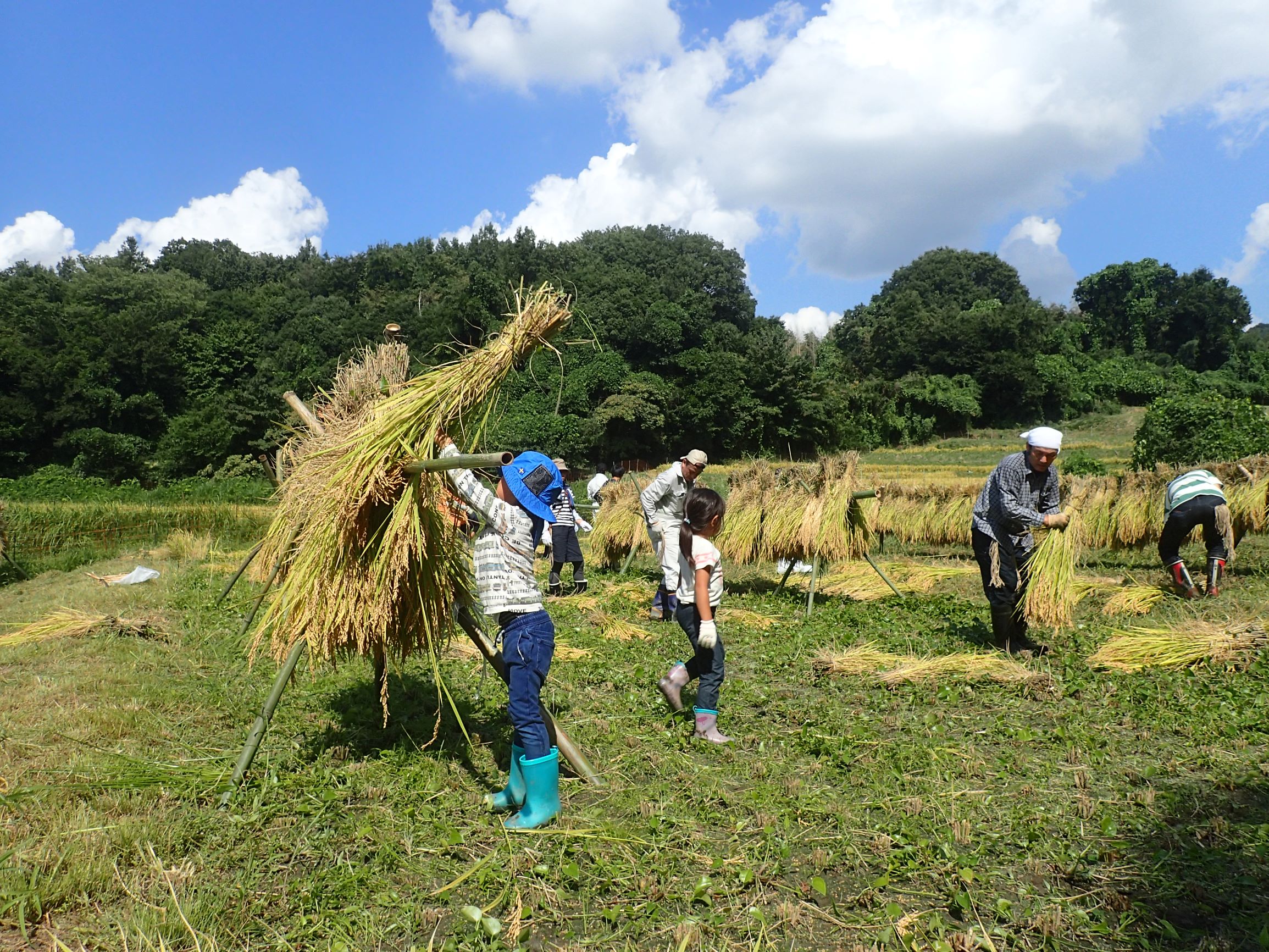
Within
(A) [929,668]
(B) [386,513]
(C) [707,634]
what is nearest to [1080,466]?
(A) [929,668]

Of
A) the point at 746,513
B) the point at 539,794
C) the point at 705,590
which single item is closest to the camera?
Answer: the point at 539,794

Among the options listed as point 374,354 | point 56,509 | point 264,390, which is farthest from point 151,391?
point 374,354

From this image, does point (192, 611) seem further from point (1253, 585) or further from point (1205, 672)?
point (1253, 585)

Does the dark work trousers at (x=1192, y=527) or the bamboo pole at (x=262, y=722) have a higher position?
the dark work trousers at (x=1192, y=527)

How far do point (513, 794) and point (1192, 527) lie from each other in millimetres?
8710

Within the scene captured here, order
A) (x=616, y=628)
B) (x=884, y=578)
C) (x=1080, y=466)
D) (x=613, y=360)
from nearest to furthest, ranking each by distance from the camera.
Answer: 1. (x=616, y=628)
2. (x=884, y=578)
3. (x=1080, y=466)
4. (x=613, y=360)

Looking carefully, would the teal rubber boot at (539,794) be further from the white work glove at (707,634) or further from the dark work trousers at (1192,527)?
the dark work trousers at (1192,527)

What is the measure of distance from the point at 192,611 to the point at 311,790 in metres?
5.98

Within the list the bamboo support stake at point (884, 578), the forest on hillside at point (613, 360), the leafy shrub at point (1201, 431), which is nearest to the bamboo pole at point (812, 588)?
the bamboo support stake at point (884, 578)

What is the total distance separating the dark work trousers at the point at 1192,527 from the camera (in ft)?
29.1

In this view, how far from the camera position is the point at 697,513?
501 centimetres

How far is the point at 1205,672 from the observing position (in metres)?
5.97

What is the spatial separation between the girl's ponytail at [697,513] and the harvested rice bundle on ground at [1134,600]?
543cm

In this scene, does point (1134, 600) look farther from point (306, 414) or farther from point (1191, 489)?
point (306, 414)
